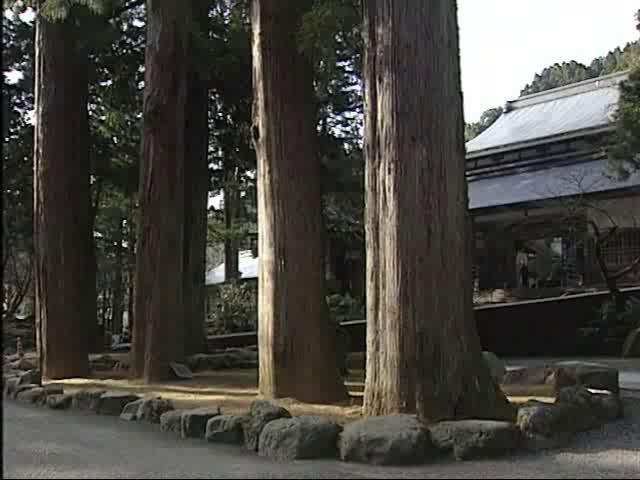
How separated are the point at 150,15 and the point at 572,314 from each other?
32.5ft

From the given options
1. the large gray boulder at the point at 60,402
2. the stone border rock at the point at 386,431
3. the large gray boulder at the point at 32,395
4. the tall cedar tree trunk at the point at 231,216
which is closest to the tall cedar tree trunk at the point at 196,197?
the tall cedar tree trunk at the point at 231,216

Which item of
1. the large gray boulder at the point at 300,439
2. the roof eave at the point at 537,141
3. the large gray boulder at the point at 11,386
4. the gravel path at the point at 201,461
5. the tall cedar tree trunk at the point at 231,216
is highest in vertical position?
the roof eave at the point at 537,141

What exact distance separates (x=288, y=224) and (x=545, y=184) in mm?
12805

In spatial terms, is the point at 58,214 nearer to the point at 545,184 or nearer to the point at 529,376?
the point at 529,376

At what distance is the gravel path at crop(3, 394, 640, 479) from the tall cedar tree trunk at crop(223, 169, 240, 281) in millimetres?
9546

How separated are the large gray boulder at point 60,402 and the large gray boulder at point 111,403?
470mm

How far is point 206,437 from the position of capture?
582cm

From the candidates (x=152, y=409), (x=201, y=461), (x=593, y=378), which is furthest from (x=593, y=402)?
(x=152, y=409)

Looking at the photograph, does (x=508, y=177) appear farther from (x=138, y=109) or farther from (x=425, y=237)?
(x=425, y=237)

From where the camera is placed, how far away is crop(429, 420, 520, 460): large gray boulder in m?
5.16

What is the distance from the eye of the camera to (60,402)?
7.76 metres

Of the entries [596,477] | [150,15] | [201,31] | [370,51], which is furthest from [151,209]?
[596,477]

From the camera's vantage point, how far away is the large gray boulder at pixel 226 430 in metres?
5.68

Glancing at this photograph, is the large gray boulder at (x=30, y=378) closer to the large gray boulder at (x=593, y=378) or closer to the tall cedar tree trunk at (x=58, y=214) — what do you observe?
the tall cedar tree trunk at (x=58, y=214)
